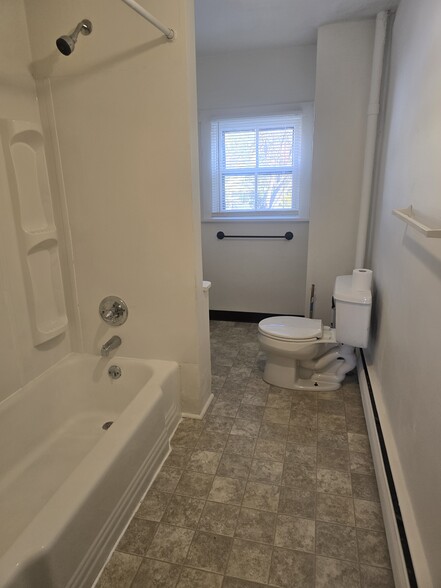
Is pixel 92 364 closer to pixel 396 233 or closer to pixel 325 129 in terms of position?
pixel 396 233

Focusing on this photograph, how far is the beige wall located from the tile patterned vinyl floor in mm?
857

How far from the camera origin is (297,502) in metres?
1.55

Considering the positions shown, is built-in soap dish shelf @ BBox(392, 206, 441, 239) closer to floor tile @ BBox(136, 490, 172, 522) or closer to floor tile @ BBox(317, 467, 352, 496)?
floor tile @ BBox(317, 467, 352, 496)

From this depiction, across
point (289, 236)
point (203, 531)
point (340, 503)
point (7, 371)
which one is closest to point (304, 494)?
point (340, 503)

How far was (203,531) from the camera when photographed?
142 centimetres

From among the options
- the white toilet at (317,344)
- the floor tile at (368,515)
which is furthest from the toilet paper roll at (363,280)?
the floor tile at (368,515)

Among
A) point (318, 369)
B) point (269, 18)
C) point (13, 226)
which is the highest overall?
point (269, 18)

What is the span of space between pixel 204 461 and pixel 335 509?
0.62m

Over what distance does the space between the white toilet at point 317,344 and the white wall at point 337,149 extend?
0.42 metres

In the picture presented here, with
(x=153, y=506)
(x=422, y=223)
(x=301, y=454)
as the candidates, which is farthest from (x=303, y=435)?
(x=422, y=223)

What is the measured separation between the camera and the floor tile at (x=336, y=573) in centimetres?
123

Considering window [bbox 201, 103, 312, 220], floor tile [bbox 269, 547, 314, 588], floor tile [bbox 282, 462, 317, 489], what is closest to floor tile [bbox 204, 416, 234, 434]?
floor tile [bbox 282, 462, 317, 489]

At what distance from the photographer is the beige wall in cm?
163

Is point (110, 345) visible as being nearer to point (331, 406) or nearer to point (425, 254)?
point (331, 406)
